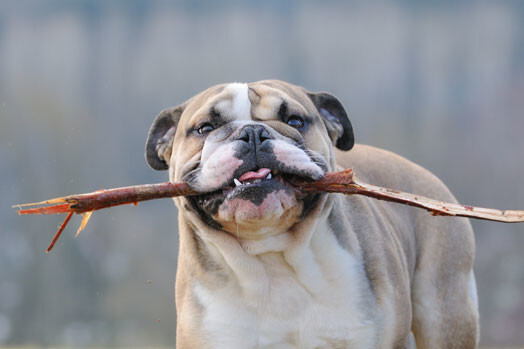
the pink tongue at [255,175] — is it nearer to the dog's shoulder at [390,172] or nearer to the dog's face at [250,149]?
the dog's face at [250,149]

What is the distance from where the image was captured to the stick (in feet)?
8.34

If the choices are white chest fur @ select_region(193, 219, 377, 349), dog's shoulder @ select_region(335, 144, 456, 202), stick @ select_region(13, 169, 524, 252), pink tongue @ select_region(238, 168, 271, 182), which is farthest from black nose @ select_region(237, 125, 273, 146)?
dog's shoulder @ select_region(335, 144, 456, 202)

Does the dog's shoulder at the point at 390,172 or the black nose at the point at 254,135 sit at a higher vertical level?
the black nose at the point at 254,135

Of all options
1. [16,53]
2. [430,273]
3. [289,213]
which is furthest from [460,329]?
[16,53]

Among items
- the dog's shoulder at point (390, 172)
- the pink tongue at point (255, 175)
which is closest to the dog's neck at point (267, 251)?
the pink tongue at point (255, 175)

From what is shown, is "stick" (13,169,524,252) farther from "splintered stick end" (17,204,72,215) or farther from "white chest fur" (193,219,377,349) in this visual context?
"white chest fur" (193,219,377,349)

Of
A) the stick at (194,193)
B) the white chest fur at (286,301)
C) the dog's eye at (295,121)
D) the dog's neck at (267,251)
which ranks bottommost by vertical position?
the white chest fur at (286,301)

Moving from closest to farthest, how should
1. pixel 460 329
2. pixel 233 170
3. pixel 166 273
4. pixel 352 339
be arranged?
pixel 233 170 → pixel 352 339 → pixel 460 329 → pixel 166 273

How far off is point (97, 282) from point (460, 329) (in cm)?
379

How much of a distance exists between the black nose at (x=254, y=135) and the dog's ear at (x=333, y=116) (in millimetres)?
777

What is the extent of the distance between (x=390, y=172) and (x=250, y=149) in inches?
60.9

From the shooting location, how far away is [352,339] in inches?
122

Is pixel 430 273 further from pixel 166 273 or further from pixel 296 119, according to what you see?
pixel 166 273

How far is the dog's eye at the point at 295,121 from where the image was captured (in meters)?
3.19
